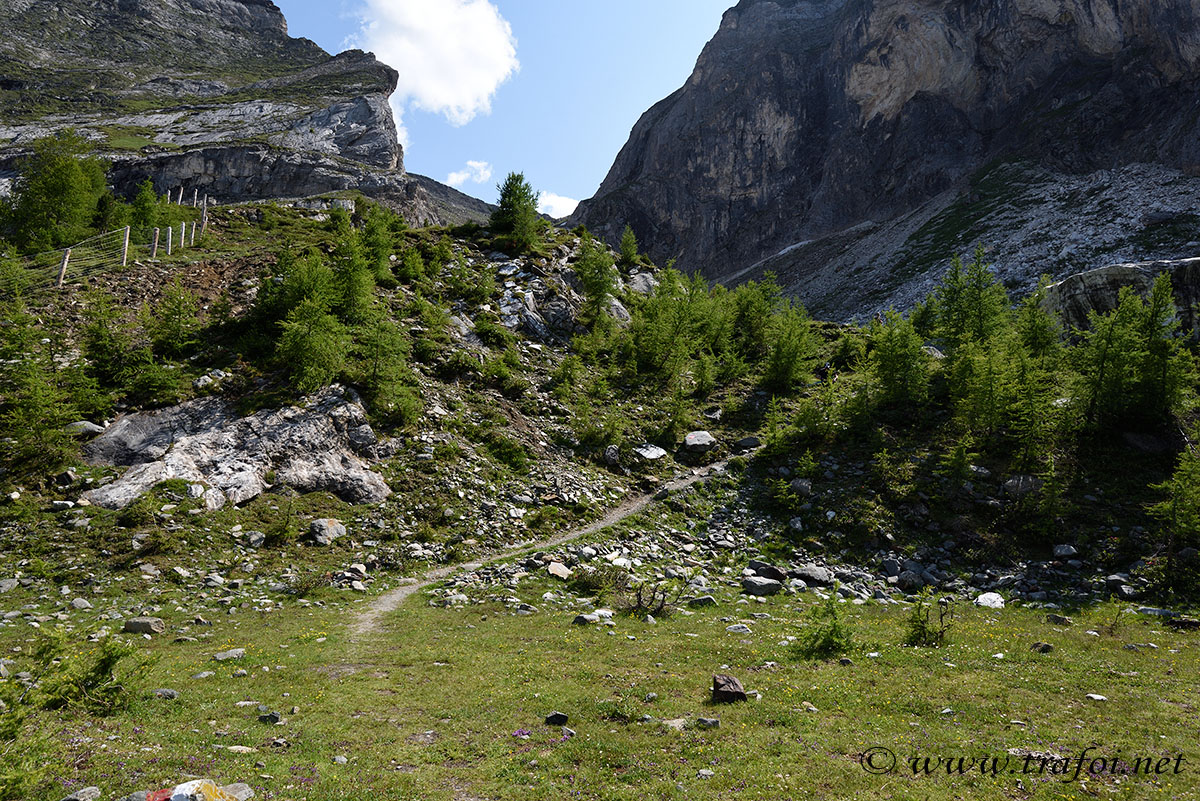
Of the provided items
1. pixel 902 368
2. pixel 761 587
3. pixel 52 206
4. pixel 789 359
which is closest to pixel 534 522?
pixel 761 587

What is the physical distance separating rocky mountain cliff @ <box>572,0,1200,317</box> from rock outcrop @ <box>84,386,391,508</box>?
8805 cm

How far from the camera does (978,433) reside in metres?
28.1

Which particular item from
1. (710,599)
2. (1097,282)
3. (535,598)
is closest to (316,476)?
(535,598)

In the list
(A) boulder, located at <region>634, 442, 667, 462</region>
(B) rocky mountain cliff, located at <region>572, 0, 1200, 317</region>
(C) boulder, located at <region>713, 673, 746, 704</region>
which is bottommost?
(C) boulder, located at <region>713, 673, 746, 704</region>

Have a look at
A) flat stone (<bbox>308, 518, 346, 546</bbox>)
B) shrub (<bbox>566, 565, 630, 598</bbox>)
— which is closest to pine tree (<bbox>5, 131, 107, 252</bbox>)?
flat stone (<bbox>308, 518, 346, 546</bbox>)

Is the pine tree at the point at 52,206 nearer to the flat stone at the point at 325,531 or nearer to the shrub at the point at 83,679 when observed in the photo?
the flat stone at the point at 325,531

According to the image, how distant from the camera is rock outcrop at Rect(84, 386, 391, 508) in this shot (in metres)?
19.6

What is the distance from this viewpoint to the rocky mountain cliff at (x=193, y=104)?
11262 cm

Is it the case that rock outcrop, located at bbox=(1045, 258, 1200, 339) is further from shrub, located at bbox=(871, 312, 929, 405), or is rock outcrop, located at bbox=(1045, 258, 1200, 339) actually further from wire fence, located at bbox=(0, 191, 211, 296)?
wire fence, located at bbox=(0, 191, 211, 296)

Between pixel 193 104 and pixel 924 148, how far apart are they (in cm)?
19522

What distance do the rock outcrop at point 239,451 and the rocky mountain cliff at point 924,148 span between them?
289 feet

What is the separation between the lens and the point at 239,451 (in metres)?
21.3

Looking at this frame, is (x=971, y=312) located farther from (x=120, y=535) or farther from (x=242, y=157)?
(x=242, y=157)

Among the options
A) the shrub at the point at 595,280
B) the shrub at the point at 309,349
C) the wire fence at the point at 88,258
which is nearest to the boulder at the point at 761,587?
the shrub at the point at 309,349
